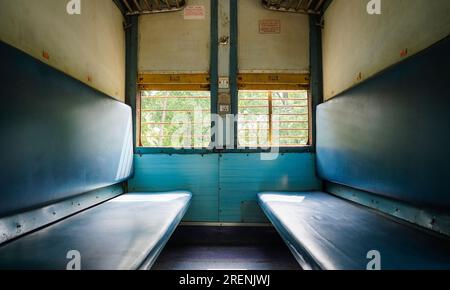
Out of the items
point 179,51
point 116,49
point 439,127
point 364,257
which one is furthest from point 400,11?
point 116,49

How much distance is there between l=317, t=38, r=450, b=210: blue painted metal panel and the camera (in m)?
1.34

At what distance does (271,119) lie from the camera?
330 cm

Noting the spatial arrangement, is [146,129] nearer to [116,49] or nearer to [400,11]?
[116,49]

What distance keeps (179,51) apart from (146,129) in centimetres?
118

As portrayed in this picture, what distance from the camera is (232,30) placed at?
3229 mm

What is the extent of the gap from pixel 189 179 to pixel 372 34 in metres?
2.55

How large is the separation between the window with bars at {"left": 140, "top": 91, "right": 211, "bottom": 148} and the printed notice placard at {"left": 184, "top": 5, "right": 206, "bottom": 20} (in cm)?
102

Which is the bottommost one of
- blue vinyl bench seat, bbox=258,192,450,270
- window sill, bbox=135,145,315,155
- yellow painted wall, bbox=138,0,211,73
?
blue vinyl bench seat, bbox=258,192,450,270

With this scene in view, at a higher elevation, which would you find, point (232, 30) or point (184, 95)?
point (232, 30)

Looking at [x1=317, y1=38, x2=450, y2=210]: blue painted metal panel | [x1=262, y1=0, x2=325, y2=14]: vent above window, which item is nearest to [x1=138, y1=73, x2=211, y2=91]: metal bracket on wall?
[x1=262, y1=0, x2=325, y2=14]: vent above window

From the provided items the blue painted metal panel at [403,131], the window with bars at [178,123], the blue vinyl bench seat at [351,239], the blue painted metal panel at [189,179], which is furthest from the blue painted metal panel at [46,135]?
the blue painted metal panel at [403,131]

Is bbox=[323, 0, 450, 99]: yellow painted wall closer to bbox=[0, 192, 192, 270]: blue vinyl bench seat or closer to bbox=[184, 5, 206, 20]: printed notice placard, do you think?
bbox=[184, 5, 206, 20]: printed notice placard

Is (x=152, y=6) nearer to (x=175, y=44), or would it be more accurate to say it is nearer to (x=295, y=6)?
(x=175, y=44)

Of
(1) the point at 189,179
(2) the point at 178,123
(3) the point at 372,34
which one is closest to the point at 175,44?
(2) the point at 178,123
